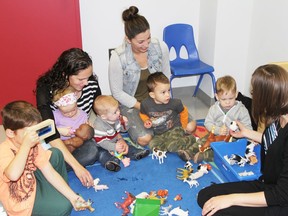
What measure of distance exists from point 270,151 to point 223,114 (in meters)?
0.83

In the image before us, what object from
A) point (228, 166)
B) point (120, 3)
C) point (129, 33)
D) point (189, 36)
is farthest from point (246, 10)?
point (228, 166)

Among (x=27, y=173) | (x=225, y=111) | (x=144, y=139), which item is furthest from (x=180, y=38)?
(x=27, y=173)

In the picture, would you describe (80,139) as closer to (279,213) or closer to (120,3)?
(279,213)

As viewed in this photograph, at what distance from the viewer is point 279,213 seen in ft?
4.91

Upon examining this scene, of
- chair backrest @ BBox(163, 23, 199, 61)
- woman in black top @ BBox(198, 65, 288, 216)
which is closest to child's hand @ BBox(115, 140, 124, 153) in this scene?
woman in black top @ BBox(198, 65, 288, 216)

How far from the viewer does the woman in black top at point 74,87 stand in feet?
6.55

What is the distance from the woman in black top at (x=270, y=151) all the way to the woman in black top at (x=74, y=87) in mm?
799

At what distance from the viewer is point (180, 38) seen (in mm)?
3311

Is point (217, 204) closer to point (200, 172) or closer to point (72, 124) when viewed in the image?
point (200, 172)

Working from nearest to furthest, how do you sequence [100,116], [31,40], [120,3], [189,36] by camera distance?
1. [100,116]
2. [31,40]
3. [120,3]
4. [189,36]

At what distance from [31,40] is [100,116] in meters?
→ 1.06

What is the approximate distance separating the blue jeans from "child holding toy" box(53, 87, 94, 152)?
0.12ft

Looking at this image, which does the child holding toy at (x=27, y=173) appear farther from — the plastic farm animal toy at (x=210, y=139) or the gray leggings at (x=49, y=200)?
the plastic farm animal toy at (x=210, y=139)

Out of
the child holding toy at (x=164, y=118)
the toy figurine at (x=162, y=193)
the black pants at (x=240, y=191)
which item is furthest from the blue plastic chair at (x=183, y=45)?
the black pants at (x=240, y=191)
